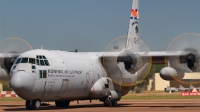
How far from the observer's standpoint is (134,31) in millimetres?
38031

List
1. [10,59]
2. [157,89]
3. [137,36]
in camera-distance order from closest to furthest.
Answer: [10,59] < [137,36] < [157,89]

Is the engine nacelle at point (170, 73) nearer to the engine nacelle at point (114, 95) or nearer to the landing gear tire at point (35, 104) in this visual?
the engine nacelle at point (114, 95)

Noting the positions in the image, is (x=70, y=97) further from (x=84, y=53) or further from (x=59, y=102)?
(x=84, y=53)

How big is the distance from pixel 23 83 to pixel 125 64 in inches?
368

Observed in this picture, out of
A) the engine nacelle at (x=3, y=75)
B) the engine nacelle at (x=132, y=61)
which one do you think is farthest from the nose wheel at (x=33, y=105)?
the engine nacelle at (x=132, y=61)

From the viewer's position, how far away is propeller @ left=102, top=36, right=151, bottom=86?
3203 cm

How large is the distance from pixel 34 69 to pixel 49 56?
1979 mm

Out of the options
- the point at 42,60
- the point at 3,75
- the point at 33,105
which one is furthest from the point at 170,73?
the point at 3,75

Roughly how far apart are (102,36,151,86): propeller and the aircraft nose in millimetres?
8596

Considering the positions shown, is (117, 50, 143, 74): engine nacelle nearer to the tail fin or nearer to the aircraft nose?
the tail fin

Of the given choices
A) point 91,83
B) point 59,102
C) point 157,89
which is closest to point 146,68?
point 91,83

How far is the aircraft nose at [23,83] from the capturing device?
25.0 meters

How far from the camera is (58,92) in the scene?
2794cm

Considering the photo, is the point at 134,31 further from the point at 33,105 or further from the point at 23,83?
the point at 23,83
